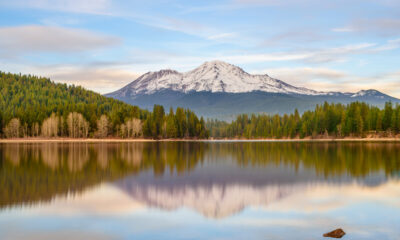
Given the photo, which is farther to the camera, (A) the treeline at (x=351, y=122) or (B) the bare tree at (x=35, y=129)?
(B) the bare tree at (x=35, y=129)

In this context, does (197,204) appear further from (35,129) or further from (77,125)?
(35,129)

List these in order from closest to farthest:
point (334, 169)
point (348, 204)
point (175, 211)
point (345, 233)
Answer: point (345, 233) → point (175, 211) → point (348, 204) → point (334, 169)

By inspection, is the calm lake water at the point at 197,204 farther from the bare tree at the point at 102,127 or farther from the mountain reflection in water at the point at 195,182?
the bare tree at the point at 102,127

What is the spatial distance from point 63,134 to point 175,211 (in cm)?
15716

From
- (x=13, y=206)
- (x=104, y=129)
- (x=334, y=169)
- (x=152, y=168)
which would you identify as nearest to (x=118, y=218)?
(x=13, y=206)

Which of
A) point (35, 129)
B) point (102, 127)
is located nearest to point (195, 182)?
point (102, 127)

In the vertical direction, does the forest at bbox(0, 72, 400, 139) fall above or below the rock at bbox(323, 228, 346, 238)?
above

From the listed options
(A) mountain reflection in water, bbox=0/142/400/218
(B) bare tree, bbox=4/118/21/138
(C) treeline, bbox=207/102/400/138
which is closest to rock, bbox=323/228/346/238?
(A) mountain reflection in water, bbox=0/142/400/218

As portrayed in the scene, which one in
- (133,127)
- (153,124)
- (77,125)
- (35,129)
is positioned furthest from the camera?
(153,124)

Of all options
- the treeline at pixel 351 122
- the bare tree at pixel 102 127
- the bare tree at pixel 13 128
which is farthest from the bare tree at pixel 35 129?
the treeline at pixel 351 122

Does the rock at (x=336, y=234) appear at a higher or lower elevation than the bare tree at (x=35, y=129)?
lower

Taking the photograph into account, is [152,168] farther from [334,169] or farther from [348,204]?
[348,204]

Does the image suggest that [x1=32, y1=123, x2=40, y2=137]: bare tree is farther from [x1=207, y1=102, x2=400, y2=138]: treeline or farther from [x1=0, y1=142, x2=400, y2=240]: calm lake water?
[x1=0, y1=142, x2=400, y2=240]: calm lake water

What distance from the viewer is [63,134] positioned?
170 meters
